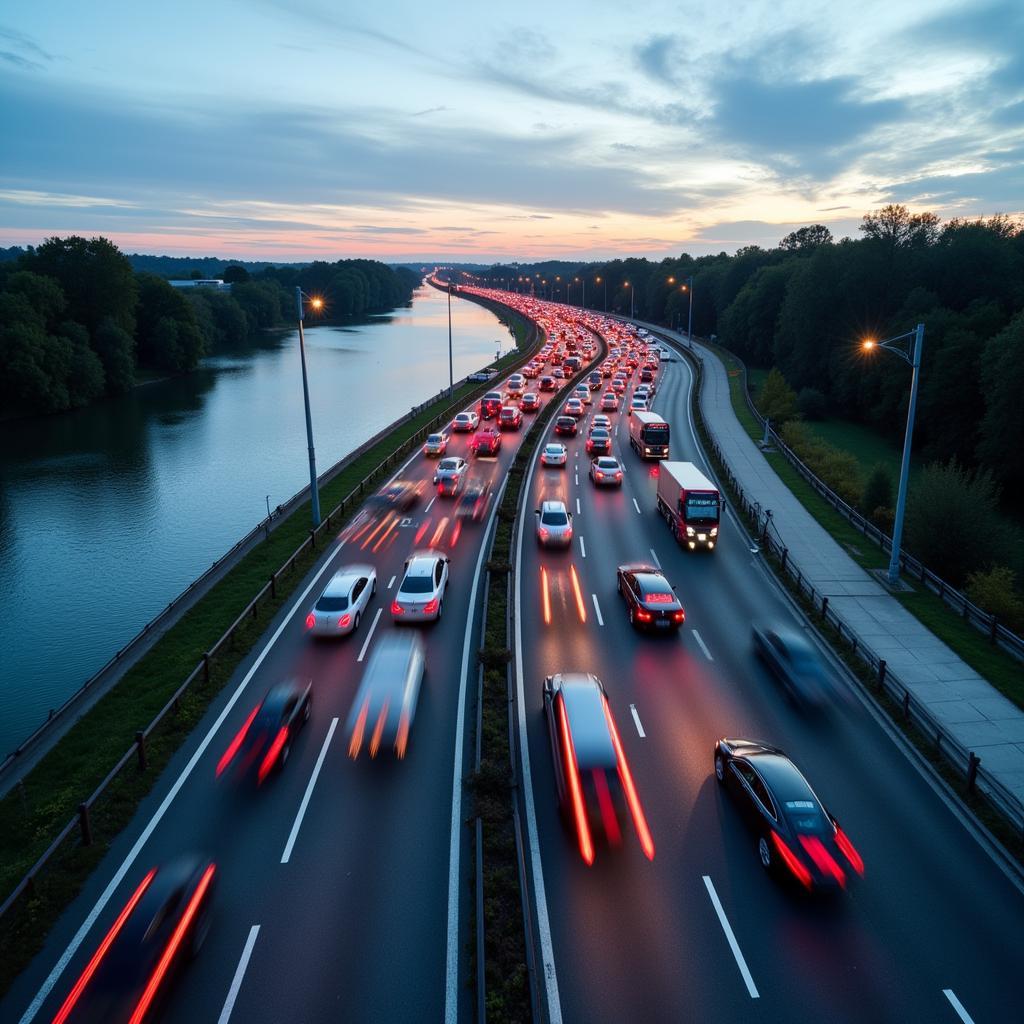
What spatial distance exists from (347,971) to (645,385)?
6859cm

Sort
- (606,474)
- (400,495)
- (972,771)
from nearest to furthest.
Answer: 1. (972,771)
2. (400,495)
3. (606,474)

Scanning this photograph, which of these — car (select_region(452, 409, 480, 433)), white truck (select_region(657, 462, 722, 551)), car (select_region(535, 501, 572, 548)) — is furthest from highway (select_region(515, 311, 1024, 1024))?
car (select_region(452, 409, 480, 433))

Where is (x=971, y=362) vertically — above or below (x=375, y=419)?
above

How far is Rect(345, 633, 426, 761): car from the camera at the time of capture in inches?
647

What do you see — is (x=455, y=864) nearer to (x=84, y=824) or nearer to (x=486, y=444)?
(x=84, y=824)

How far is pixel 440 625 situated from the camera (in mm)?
22969

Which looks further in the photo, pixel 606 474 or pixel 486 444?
pixel 486 444

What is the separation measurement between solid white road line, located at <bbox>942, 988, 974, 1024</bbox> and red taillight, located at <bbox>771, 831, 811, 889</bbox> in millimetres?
2257

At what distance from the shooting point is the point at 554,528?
2989 cm

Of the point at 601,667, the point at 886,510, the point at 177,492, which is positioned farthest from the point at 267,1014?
the point at 177,492

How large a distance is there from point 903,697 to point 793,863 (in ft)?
27.6

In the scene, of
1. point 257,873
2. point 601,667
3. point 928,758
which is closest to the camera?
point 257,873

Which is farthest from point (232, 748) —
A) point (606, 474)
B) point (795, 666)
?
point (606, 474)

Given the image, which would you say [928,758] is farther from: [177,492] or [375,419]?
[375,419]
